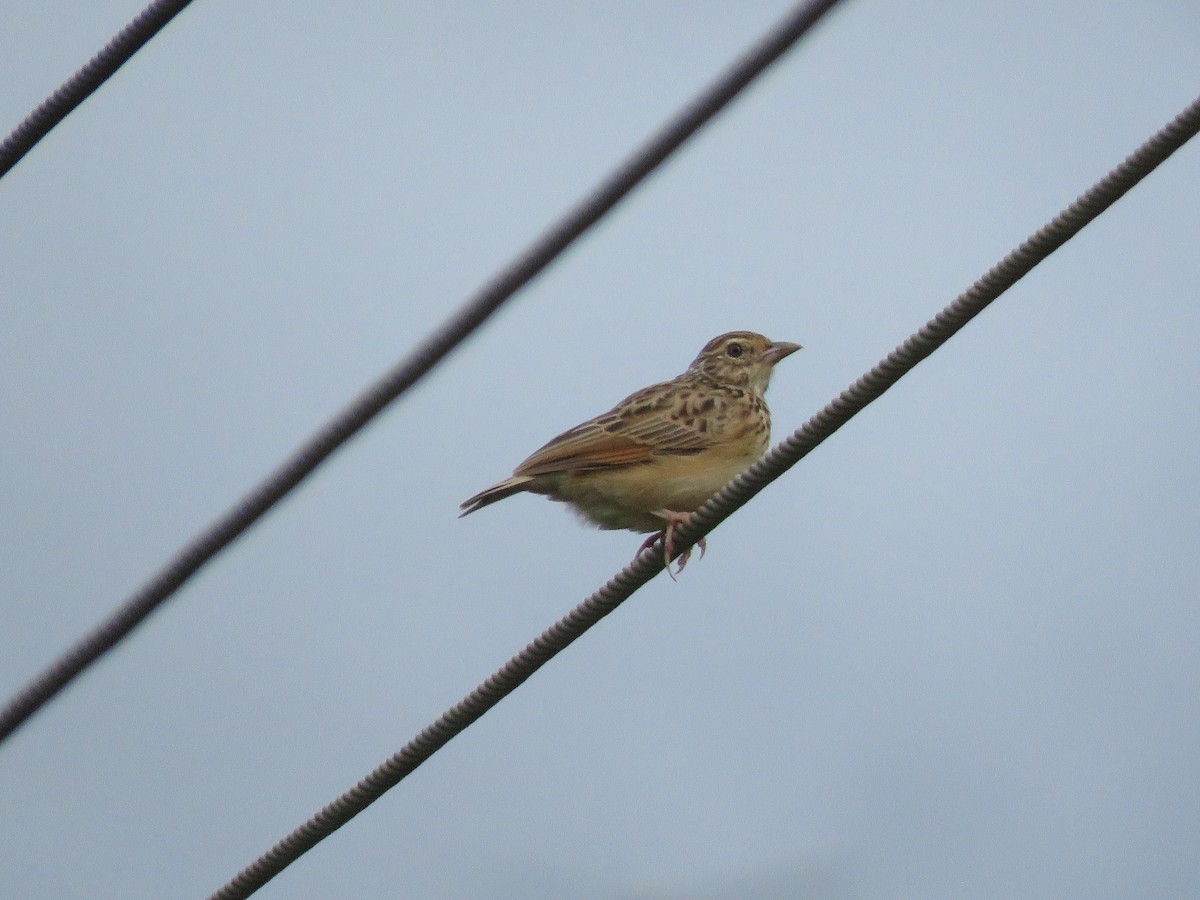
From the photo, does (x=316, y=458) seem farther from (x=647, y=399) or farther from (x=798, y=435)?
(x=647, y=399)

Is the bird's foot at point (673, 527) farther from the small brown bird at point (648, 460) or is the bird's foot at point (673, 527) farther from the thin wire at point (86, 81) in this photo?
the thin wire at point (86, 81)

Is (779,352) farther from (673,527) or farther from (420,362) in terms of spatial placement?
(420,362)

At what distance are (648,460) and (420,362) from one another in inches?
118

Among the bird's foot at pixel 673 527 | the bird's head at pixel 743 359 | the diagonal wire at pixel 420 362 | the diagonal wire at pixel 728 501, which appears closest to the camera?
the diagonal wire at pixel 728 501

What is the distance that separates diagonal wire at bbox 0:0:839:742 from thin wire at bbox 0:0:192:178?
130cm

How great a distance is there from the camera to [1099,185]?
14.4 feet

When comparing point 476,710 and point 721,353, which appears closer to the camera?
point 476,710

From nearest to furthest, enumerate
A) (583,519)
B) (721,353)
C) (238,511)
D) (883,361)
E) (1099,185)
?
1. (1099,185)
2. (883,361)
3. (238,511)
4. (583,519)
5. (721,353)

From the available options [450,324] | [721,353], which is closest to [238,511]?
[450,324]

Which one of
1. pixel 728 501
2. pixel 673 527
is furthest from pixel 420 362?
pixel 673 527

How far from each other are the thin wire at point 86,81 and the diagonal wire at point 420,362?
1305mm

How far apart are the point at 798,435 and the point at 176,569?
1.91 meters

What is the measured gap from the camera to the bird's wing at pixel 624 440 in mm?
8062

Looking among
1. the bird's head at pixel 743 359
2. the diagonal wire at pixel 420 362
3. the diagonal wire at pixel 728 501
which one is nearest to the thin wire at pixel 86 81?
the diagonal wire at pixel 420 362
